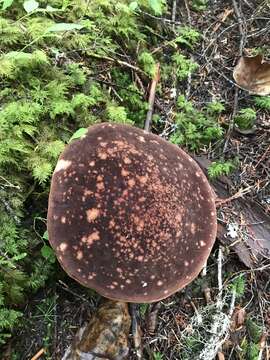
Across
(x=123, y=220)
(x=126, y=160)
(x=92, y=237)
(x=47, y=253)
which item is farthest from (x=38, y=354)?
(x=126, y=160)

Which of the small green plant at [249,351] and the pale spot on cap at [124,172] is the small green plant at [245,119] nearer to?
the pale spot on cap at [124,172]

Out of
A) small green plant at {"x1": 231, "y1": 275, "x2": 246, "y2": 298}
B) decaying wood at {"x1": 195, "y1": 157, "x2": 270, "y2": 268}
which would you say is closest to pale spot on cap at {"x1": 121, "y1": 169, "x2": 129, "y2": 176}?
decaying wood at {"x1": 195, "y1": 157, "x2": 270, "y2": 268}

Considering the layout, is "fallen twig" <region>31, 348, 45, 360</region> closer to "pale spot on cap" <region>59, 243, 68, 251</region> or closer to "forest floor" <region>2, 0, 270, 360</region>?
"forest floor" <region>2, 0, 270, 360</region>

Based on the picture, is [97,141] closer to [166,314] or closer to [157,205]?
[157,205]

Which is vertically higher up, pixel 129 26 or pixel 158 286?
pixel 129 26

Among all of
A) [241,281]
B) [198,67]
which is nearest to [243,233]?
[241,281]

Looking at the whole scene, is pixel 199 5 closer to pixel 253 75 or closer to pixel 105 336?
pixel 253 75
